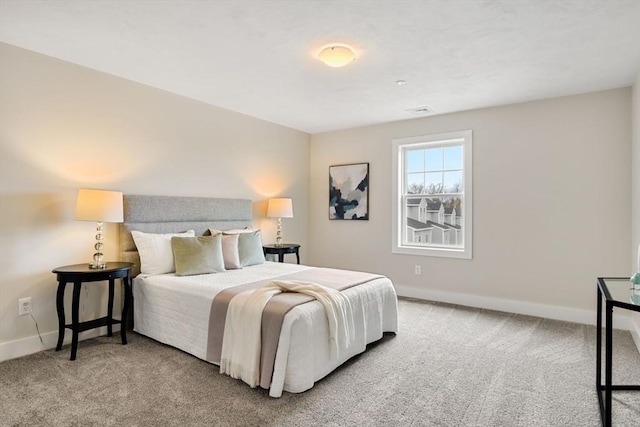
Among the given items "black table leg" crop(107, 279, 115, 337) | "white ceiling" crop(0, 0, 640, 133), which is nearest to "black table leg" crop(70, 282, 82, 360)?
"black table leg" crop(107, 279, 115, 337)

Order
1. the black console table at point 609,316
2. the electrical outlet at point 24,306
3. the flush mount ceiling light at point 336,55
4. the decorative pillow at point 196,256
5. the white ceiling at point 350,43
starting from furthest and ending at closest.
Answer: the decorative pillow at point 196,256
the electrical outlet at point 24,306
the flush mount ceiling light at point 336,55
the white ceiling at point 350,43
the black console table at point 609,316

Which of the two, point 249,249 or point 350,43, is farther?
point 249,249

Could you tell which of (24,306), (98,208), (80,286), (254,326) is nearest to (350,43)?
(254,326)

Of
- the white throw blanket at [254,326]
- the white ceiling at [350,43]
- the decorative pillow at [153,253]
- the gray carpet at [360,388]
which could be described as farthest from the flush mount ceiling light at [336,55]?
the gray carpet at [360,388]

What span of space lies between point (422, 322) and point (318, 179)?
2.84 m

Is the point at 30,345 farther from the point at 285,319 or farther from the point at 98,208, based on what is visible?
the point at 285,319

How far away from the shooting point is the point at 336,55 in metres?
2.71

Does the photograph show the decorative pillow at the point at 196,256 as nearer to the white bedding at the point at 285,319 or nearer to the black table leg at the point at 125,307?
the white bedding at the point at 285,319

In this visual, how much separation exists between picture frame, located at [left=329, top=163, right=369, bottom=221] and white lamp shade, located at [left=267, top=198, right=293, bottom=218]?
0.94 meters

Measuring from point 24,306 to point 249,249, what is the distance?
193 centimetres

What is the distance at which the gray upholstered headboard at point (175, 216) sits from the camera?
339 cm

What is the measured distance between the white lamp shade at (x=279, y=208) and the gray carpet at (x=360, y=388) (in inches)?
85.6

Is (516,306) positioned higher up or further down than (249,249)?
further down

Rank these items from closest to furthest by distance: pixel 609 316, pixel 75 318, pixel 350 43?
pixel 609 316 < pixel 350 43 < pixel 75 318
